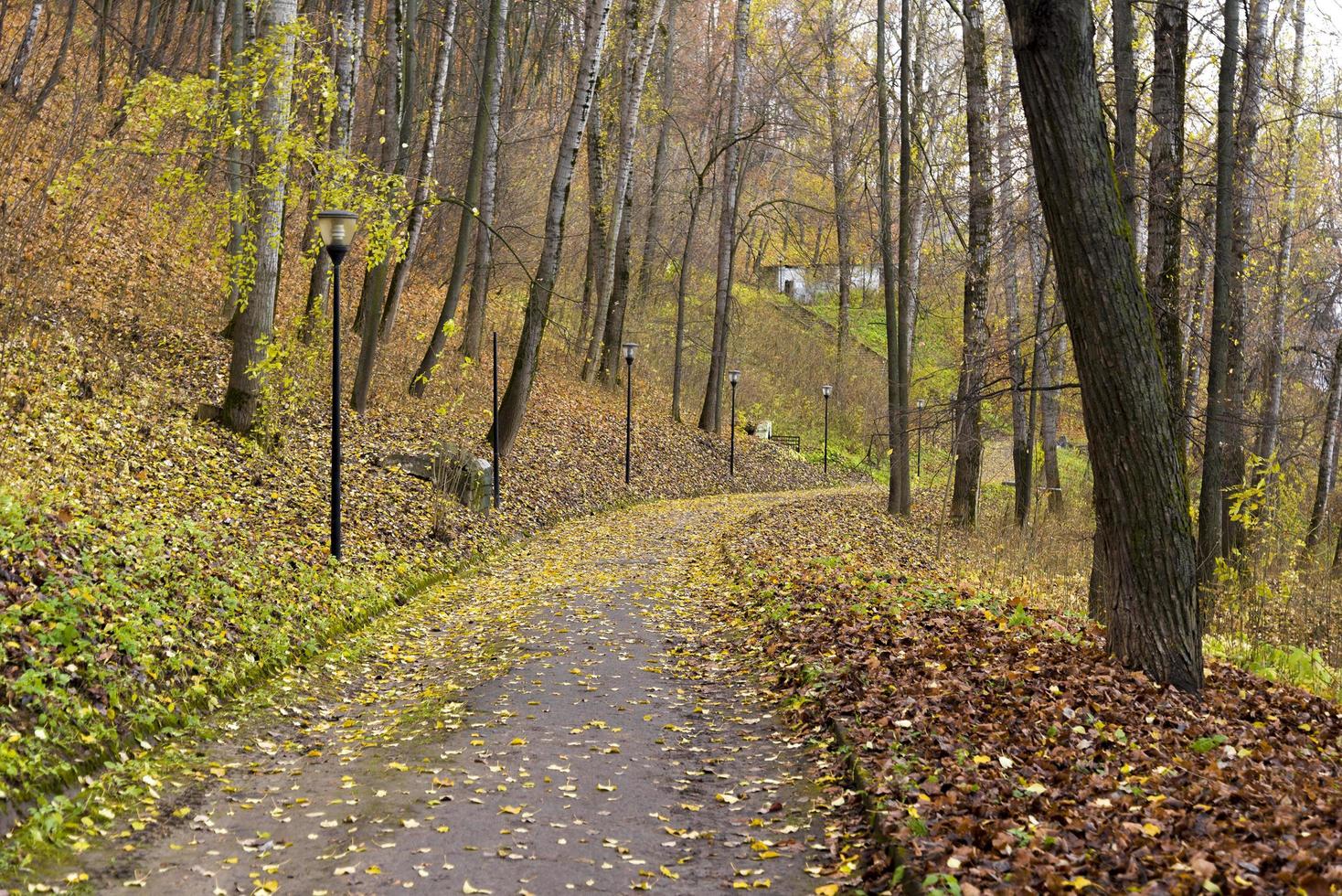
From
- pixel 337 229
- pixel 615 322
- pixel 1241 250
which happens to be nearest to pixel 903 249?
pixel 1241 250

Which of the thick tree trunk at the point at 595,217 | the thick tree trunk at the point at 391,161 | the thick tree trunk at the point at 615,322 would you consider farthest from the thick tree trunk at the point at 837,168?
the thick tree trunk at the point at 391,161

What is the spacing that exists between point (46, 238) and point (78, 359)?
4386 mm

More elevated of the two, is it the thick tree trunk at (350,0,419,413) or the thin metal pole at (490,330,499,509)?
the thick tree trunk at (350,0,419,413)

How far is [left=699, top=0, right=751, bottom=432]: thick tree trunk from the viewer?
27438mm

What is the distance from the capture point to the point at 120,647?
6379mm

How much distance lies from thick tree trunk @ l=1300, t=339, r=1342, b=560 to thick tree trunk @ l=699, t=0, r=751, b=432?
14.9 m

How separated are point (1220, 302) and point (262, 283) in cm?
1102

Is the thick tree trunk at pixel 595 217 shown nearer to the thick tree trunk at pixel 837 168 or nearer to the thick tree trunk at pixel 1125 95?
the thick tree trunk at pixel 837 168

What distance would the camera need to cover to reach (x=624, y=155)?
22.6 meters

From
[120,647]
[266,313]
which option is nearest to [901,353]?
[266,313]

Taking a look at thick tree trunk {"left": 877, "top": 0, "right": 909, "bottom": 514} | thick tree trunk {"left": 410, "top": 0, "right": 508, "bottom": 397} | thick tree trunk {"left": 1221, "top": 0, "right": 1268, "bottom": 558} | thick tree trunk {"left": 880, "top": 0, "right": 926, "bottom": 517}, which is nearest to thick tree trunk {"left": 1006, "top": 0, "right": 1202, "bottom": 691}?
thick tree trunk {"left": 1221, "top": 0, "right": 1268, "bottom": 558}

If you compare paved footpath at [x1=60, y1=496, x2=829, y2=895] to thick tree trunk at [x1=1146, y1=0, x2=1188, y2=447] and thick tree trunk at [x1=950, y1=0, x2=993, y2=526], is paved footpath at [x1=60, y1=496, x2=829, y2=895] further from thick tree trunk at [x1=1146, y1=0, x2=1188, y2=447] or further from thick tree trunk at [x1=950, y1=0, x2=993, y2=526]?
thick tree trunk at [x1=950, y1=0, x2=993, y2=526]

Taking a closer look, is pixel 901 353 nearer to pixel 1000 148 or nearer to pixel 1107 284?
pixel 1000 148

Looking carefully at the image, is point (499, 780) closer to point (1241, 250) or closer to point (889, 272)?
point (1241, 250)
